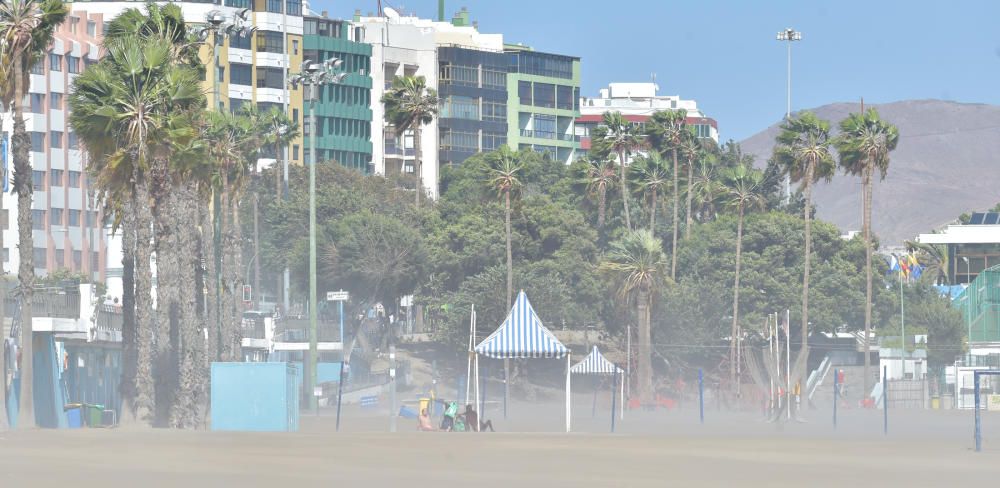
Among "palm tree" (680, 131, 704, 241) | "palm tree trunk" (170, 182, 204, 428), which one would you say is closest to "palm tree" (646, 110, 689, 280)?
"palm tree" (680, 131, 704, 241)

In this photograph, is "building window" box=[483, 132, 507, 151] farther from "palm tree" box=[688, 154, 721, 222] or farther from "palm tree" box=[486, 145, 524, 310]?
"palm tree" box=[486, 145, 524, 310]

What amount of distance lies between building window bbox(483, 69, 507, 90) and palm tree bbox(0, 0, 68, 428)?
10909cm

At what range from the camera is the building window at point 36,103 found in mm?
114725

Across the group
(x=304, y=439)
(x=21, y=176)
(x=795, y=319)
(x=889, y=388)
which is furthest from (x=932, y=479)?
(x=795, y=319)

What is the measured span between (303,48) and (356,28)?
31.0 feet

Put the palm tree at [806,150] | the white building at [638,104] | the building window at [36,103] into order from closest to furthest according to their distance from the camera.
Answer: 1. the palm tree at [806,150]
2. the building window at [36,103]
3. the white building at [638,104]

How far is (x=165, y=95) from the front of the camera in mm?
41375

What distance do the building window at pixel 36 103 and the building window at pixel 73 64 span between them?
414 cm

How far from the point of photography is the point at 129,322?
44281 mm

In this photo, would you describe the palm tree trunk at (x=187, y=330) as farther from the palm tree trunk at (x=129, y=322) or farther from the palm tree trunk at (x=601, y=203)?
the palm tree trunk at (x=601, y=203)

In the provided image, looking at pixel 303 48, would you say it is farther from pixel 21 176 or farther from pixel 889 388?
pixel 21 176

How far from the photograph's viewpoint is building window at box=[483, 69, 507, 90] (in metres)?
148

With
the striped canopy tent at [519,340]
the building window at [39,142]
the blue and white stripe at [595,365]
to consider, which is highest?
the building window at [39,142]

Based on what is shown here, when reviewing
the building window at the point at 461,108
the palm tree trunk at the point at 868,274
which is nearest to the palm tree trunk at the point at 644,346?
the palm tree trunk at the point at 868,274
